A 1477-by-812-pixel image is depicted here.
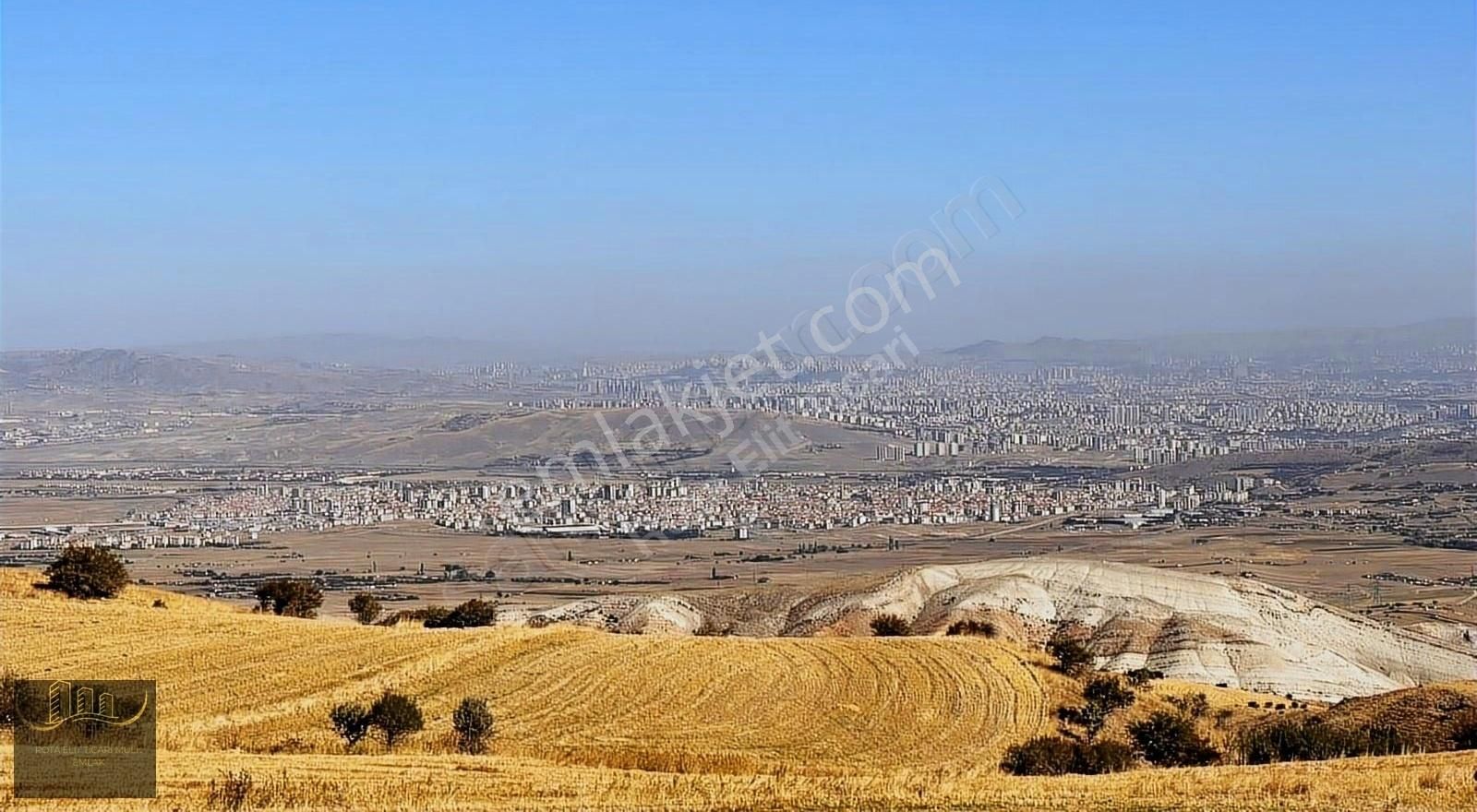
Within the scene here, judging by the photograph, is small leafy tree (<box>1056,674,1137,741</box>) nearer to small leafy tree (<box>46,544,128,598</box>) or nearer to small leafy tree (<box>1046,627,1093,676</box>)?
small leafy tree (<box>1046,627,1093,676</box>)

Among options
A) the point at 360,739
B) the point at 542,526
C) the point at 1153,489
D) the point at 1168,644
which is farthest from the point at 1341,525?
the point at 360,739

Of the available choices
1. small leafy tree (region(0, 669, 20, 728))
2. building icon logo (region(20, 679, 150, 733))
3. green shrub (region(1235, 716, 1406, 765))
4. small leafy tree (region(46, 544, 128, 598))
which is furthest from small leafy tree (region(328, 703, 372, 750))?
small leafy tree (region(46, 544, 128, 598))

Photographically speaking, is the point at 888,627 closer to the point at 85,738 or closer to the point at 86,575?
the point at 86,575

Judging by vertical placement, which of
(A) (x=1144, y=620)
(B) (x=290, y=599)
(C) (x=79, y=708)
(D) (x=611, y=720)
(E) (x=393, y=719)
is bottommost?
(A) (x=1144, y=620)

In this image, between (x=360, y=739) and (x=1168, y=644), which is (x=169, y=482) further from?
(x=360, y=739)

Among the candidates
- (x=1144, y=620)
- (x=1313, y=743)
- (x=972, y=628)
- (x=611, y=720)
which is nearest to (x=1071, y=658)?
(x=1313, y=743)

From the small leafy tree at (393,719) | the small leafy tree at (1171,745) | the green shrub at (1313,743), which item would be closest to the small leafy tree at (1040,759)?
the small leafy tree at (1171,745)
